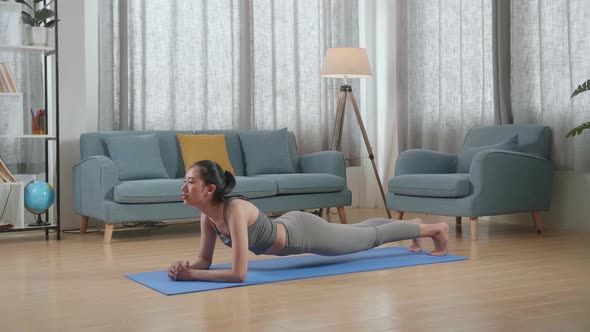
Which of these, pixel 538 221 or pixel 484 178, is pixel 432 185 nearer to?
pixel 484 178

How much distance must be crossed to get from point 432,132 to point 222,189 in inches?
146

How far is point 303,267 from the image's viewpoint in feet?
12.9

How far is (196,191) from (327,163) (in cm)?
271

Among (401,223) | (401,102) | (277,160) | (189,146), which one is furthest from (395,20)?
(401,223)

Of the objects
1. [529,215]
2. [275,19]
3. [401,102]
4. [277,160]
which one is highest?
[275,19]

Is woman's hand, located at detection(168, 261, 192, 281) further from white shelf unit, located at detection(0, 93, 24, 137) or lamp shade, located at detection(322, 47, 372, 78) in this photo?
lamp shade, located at detection(322, 47, 372, 78)

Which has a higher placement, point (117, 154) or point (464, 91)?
point (464, 91)

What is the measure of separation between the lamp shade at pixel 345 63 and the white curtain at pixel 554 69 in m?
1.27

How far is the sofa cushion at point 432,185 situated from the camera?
5035 millimetres

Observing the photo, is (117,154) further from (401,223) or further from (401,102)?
(401,102)

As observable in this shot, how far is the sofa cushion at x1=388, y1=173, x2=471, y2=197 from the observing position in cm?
504

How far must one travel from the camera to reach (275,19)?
7.16 meters

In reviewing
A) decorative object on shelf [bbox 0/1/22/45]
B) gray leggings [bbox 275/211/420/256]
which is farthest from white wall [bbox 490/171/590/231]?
decorative object on shelf [bbox 0/1/22/45]

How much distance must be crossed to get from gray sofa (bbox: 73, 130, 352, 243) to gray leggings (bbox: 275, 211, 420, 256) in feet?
5.25
